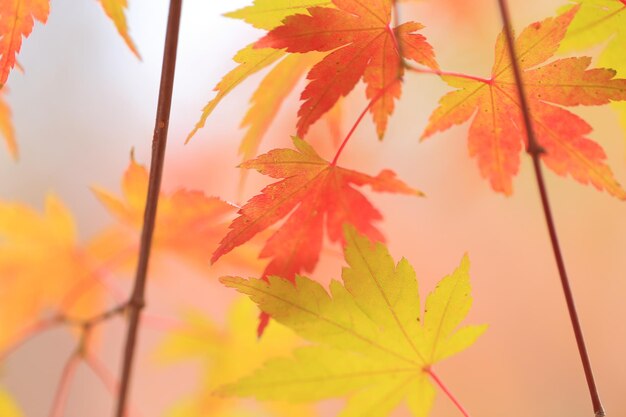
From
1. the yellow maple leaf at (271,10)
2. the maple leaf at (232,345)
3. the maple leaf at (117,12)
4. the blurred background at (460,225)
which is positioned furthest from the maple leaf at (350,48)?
the blurred background at (460,225)

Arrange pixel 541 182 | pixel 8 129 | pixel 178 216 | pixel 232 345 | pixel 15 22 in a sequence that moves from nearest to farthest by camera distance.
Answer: pixel 541 182 < pixel 15 22 < pixel 8 129 < pixel 178 216 < pixel 232 345

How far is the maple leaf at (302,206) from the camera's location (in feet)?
1.48

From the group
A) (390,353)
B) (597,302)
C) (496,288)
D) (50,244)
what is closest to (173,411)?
(50,244)

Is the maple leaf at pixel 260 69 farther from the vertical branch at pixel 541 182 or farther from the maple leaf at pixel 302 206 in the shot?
the vertical branch at pixel 541 182

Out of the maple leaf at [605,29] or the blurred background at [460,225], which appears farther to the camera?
the blurred background at [460,225]

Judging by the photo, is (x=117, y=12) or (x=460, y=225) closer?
(x=117, y=12)

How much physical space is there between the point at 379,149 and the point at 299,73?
2.43ft

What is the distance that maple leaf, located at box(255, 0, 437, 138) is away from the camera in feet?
1.44

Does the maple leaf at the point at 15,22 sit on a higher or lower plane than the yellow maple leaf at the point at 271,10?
higher

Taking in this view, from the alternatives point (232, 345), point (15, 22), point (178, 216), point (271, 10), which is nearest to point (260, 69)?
point (271, 10)

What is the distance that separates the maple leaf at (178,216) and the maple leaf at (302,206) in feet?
0.47

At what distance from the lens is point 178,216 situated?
0.74 meters

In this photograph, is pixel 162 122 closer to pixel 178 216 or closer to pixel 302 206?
pixel 302 206

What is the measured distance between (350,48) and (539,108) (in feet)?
0.56
